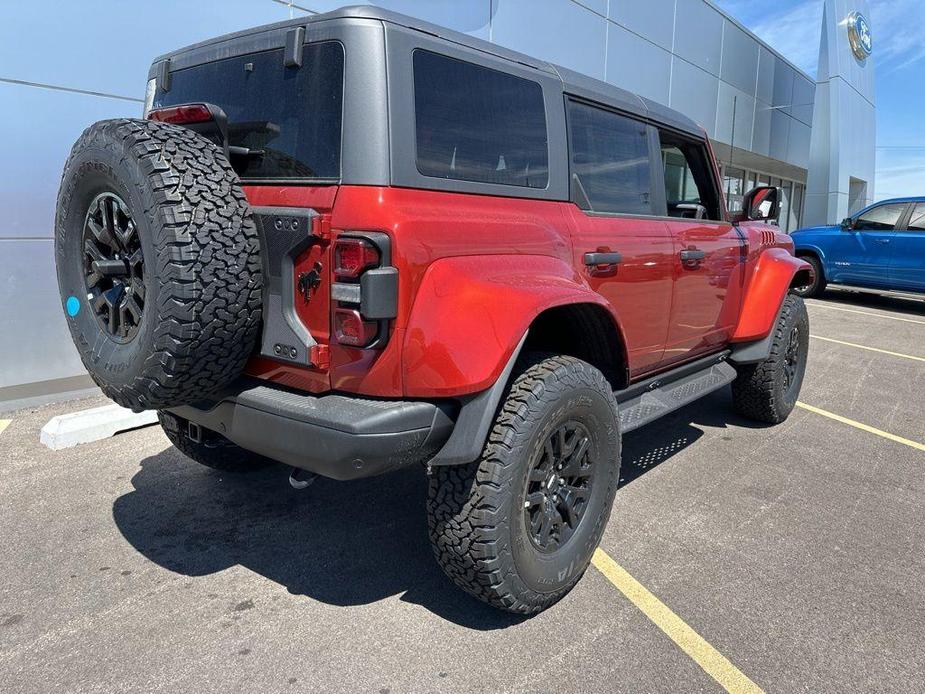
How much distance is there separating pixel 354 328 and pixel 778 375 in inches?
141

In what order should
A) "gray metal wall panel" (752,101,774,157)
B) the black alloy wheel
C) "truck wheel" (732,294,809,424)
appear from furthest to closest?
"gray metal wall panel" (752,101,774,157) < the black alloy wheel < "truck wheel" (732,294,809,424)

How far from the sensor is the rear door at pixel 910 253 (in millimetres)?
10477

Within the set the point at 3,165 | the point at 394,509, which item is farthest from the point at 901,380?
the point at 3,165

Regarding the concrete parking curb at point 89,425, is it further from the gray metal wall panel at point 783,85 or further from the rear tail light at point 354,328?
the gray metal wall panel at point 783,85

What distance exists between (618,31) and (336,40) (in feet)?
32.8

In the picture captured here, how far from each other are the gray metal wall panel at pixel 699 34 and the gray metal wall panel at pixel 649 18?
0.33m

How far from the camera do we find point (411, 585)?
2.68 metres

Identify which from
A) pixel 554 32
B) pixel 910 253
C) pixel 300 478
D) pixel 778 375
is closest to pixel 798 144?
pixel 910 253

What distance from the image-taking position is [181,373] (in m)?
2.06

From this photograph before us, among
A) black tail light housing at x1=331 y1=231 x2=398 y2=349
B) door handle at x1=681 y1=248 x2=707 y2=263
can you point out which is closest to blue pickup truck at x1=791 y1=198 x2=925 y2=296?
door handle at x1=681 y1=248 x2=707 y2=263

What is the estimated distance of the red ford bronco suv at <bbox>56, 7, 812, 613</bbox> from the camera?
6.63ft

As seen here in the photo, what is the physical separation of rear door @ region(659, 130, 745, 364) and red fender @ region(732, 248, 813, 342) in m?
0.12

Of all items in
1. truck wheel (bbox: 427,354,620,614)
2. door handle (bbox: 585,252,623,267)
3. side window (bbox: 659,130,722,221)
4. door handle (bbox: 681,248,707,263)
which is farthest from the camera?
side window (bbox: 659,130,722,221)

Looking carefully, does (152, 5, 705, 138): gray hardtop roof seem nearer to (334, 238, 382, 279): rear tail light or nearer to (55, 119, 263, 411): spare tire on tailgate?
(55, 119, 263, 411): spare tire on tailgate
